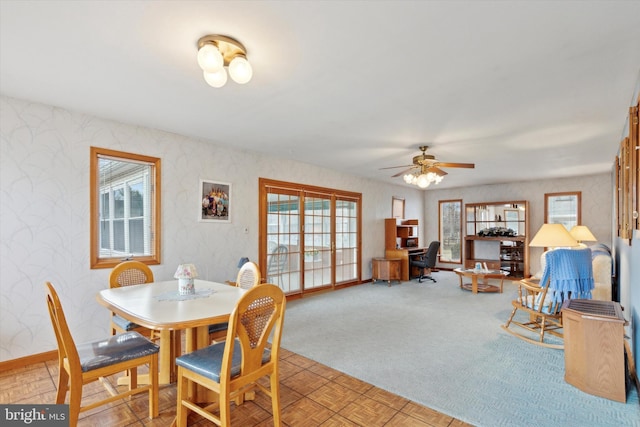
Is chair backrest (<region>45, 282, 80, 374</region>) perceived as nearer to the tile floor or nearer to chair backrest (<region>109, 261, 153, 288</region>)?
the tile floor

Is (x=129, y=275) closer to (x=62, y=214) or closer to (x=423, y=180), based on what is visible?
(x=62, y=214)

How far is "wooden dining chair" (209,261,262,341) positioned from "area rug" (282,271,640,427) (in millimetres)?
925

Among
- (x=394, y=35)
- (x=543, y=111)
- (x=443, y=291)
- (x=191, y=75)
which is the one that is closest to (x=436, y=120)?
(x=543, y=111)

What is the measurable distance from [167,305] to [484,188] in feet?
27.4

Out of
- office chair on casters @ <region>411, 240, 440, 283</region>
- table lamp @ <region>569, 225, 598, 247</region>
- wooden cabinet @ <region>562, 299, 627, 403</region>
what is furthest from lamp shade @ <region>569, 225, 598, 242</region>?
wooden cabinet @ <region>562, 299, 627, 403</region>

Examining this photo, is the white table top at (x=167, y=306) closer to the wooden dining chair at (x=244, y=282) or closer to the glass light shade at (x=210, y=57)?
the wooden dining chair at (x=244, y=282)

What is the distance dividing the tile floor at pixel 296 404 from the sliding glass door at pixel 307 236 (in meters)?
2.69

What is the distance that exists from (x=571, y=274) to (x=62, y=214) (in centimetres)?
515

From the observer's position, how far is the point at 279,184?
5.39 m

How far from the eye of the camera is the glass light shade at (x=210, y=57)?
6.35 ft

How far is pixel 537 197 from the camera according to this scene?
770 centimetres

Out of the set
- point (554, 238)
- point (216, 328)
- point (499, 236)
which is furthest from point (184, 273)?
point (499, 236)

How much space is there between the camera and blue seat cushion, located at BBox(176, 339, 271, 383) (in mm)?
1747

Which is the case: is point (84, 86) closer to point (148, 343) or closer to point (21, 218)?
point (21, 218)
